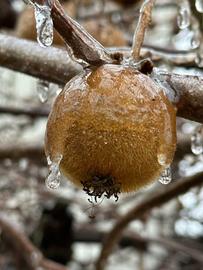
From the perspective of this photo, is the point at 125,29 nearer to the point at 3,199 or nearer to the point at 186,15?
the point at 3,199

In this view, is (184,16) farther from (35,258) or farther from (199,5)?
(35,258)

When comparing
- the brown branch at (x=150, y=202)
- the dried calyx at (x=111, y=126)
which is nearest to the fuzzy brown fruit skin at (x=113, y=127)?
the dried calyx at (x=111, y=126)

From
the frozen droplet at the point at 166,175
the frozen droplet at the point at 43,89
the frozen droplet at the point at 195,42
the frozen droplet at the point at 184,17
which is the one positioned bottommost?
the frozen droplet at the point at 43,89

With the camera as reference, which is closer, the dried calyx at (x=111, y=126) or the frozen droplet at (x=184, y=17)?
the dried calyx at (x=111, y=126)

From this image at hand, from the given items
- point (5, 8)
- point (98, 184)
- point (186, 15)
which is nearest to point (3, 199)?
point (5, 8)

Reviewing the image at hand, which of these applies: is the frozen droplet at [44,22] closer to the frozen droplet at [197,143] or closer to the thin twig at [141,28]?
the thin twig at [141,28]

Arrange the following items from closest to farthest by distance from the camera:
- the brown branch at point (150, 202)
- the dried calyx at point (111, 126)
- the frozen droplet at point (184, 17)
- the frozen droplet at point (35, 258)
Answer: the dried calyx at point (111, 126) < the frozen droplet at point (184, 17) < the brown branch at point (150, 202) < the frozen droplet at point (35, 258)
